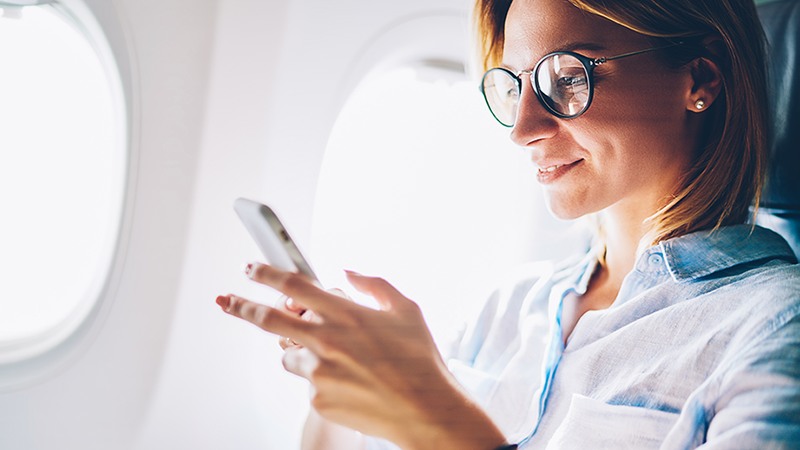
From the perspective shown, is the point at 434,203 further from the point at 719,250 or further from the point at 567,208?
the point at 719,250

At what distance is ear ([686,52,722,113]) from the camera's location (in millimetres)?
1001

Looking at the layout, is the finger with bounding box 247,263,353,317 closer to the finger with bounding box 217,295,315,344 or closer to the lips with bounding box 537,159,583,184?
the finger with bounding box 217,295,315,344

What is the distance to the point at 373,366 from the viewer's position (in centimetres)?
69

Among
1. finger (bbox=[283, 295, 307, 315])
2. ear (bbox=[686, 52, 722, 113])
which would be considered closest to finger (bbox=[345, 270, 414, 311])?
finger (bbox=[283, 295, 307, 315])

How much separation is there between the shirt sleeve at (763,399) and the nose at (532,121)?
43 cm

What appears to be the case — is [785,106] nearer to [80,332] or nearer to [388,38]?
[388,38]

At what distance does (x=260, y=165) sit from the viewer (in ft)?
4.81

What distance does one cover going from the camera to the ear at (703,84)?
3.28 ft

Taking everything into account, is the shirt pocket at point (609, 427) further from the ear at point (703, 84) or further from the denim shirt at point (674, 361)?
the ear at point (703, 84)

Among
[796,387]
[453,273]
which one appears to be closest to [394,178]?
[453,273]

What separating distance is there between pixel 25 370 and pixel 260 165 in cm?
62

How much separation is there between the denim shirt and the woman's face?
0.40ft

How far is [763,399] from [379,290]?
0.44m

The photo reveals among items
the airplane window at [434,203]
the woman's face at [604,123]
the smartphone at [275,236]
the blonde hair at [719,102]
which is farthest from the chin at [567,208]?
the airplane window at [434,203]
